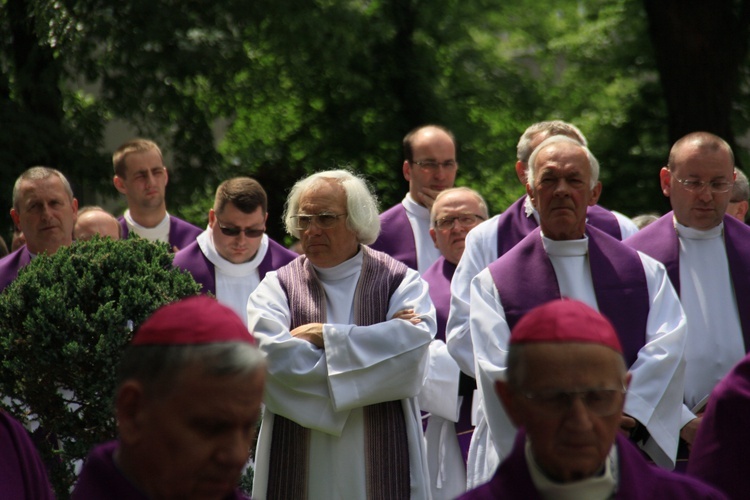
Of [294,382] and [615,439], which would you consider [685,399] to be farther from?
[615,439]

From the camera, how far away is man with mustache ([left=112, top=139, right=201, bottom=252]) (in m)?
8.93

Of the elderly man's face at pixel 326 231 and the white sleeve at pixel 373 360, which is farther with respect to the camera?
the elderly man's face at pixel 326 231

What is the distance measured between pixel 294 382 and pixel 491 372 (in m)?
0.97

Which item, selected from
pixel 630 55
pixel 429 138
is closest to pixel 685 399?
pixel 429 138

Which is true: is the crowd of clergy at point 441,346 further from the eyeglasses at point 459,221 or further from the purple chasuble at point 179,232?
the purple chasuble at point 179,232

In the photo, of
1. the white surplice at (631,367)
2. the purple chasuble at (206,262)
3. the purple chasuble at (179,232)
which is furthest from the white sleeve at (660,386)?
the purple chasuble at (179,232)

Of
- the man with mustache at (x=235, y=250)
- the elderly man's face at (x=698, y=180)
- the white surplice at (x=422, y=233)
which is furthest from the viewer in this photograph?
the white surplice at (x=422, y=233)

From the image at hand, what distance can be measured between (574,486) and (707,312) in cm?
387

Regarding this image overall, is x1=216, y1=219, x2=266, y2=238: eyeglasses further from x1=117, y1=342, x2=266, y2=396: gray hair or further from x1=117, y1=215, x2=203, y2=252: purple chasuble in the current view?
x1=117, y1=342, x2=266, y2=396: gray hair

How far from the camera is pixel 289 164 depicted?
16.8m

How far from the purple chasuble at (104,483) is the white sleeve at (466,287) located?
3.31 m

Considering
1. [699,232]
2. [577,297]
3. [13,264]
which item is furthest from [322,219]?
[13,264]

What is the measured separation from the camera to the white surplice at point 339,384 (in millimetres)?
5941

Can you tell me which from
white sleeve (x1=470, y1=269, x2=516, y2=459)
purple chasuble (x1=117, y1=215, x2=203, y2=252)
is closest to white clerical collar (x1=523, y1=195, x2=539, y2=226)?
white sleeve (x1=470, y1=269, x2=516, y2=459)
